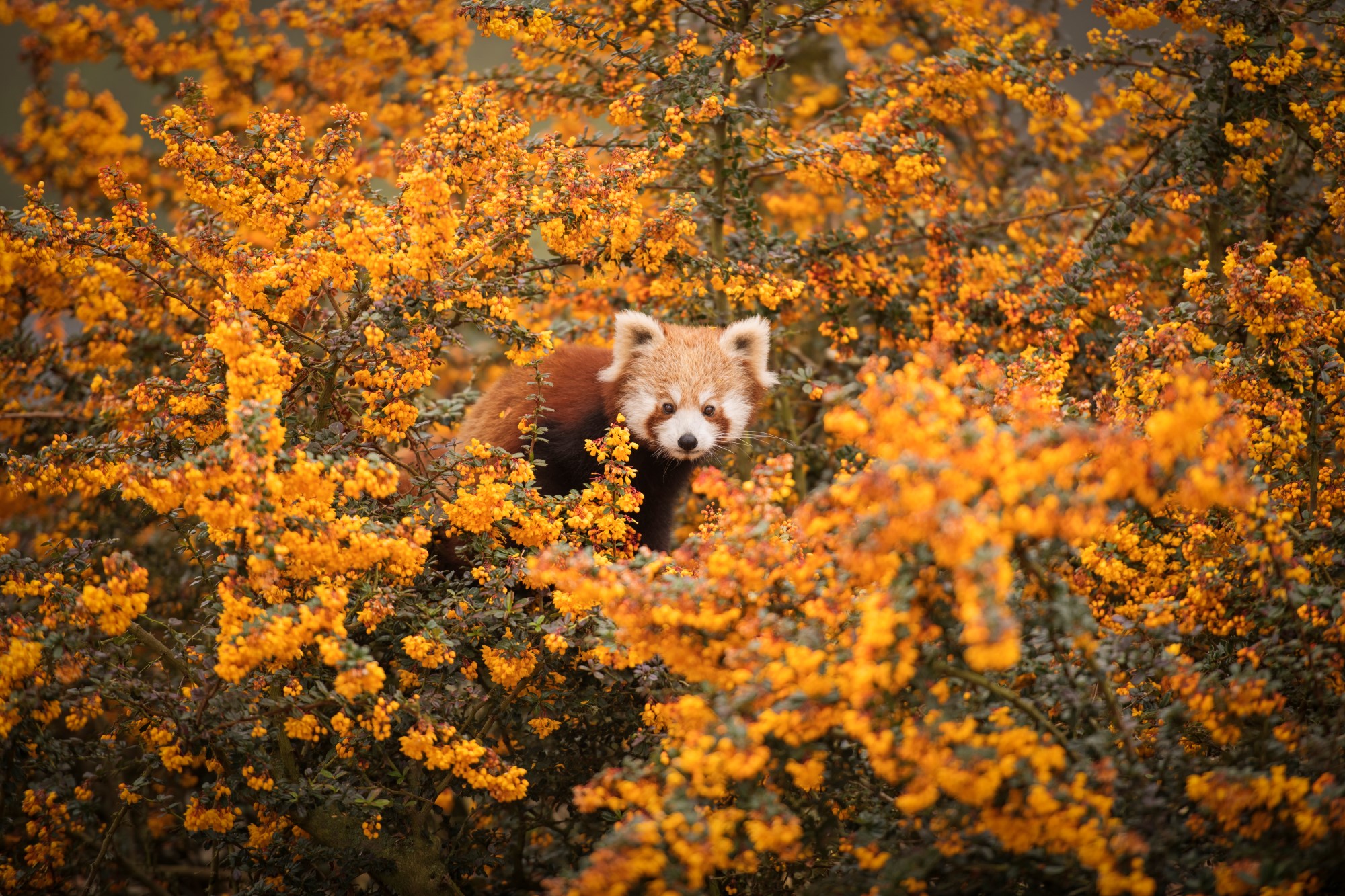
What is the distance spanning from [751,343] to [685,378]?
0.45 m

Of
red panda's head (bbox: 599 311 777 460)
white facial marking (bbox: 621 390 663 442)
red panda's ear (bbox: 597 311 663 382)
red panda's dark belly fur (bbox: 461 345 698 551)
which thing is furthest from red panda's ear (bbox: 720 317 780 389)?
red panda's dark belly fur (bbox: 461 345 698 551)

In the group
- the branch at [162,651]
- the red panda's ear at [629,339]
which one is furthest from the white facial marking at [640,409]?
the branch at [162,651]

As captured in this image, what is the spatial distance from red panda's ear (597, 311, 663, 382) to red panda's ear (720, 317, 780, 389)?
0.41 meters

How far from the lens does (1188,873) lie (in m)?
2.69

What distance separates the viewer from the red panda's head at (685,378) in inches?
212

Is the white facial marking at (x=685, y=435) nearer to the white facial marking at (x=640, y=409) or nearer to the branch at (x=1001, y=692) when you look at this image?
the white facial marking at (x=640, y=409)

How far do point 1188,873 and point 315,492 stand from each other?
278 cm

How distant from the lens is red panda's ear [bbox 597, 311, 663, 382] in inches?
211

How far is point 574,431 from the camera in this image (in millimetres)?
5281

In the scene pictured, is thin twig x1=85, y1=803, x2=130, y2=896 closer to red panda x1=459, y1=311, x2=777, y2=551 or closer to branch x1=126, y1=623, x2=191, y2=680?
branch x1=126, y1=623, x2=191, y2=680

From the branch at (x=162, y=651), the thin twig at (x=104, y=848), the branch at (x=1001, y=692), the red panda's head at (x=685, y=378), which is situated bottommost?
the thin twig at (x=104, y=848)

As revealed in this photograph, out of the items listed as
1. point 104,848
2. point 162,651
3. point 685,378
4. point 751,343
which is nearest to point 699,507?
point 685,378

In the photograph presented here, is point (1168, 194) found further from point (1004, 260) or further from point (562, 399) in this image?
point (562, 399)

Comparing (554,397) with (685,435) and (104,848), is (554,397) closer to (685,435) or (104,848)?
(685,435)
